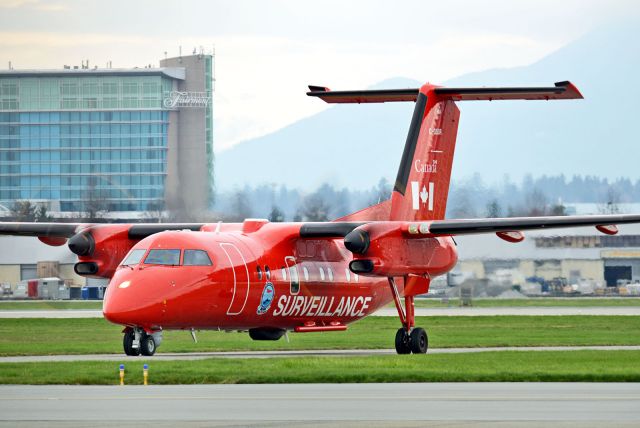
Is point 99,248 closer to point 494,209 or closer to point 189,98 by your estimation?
point 494,209

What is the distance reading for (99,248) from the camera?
32.1 m

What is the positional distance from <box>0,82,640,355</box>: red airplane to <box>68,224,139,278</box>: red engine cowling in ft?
0.09

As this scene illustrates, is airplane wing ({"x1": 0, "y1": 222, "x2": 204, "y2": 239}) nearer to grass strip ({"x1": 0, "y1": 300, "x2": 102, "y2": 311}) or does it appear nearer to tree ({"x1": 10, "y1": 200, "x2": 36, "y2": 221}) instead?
grass strip ({"x1": 0, "y1": 300, "x2": 102, "y2": 311})

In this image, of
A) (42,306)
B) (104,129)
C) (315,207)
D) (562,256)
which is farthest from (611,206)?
(104,129)

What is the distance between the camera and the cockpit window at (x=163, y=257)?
27.4m

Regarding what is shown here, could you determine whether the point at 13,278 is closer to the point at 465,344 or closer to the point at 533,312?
the point at 533,312

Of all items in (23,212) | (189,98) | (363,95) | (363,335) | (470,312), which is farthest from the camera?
(189,98)

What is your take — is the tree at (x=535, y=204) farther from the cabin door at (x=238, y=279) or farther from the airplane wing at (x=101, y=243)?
the cabin door at (x=238, y=279)

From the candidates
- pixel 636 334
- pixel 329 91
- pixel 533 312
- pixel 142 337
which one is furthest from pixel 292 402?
pixel 533 312

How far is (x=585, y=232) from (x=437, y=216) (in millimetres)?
42260

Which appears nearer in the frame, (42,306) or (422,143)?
(422,143)

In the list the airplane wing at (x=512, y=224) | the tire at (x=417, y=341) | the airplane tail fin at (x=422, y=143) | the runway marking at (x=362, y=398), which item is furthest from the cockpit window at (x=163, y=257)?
the runway marking at (x=362, y=398)

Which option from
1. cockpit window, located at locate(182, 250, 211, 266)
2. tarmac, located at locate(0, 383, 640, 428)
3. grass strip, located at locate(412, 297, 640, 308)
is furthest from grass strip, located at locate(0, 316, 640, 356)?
grass strip, located at locate(412, 297, 640, 308)

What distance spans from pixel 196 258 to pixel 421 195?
27.6 feet
